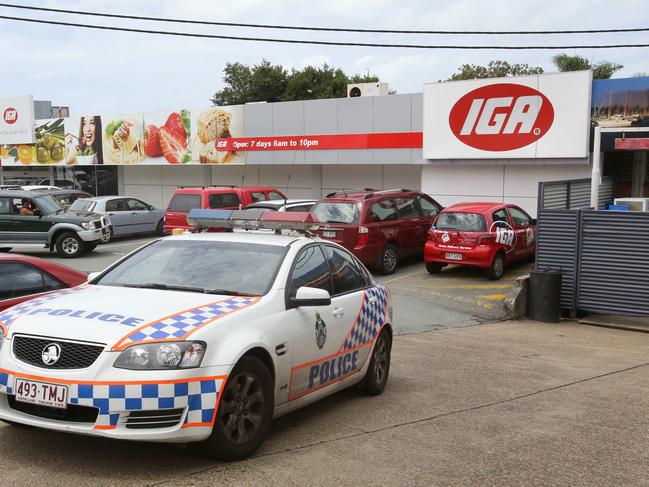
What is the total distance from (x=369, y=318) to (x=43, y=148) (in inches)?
1218

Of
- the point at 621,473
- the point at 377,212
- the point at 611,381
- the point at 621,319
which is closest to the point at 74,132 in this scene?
the point at 377,212

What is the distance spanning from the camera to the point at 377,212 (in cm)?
1638

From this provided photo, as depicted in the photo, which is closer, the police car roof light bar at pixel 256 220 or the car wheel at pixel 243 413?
the car wheel at pixel 243 413

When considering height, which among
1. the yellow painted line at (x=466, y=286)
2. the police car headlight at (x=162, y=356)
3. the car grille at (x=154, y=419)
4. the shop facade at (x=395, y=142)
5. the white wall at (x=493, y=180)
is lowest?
the yellow painted line at (x=466, y=286)

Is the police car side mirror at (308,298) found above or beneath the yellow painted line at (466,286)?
above

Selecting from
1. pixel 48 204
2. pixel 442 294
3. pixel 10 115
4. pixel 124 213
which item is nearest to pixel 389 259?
pixel 442 294

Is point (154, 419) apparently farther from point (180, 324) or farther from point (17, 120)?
point (17, 120)

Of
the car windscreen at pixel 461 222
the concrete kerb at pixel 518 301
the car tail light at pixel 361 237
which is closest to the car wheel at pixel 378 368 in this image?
the concrete kerb at pixel 518 301

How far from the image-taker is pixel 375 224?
16.2m

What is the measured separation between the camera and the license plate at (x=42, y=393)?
15.2ft

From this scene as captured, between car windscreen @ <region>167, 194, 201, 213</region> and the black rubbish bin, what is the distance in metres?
10.6

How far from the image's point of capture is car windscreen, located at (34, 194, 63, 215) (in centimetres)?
1995

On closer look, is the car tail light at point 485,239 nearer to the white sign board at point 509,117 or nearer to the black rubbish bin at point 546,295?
the black rubbish bin at point 546,295

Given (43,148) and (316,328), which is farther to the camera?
(43,148)
